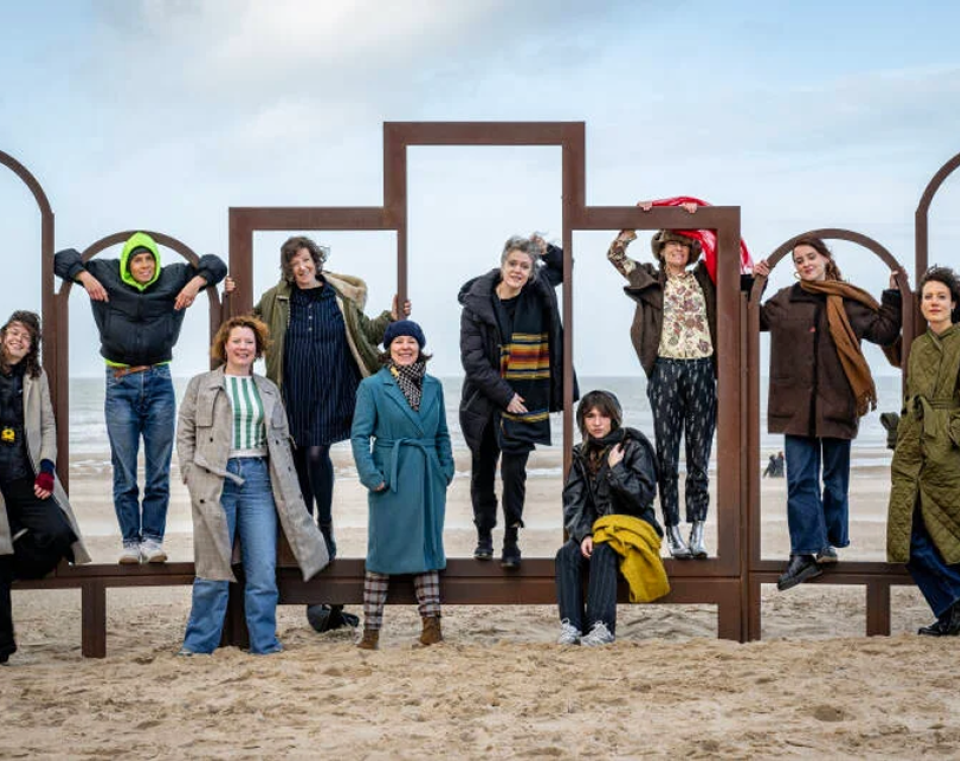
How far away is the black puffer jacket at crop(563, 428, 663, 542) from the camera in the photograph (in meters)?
6.60

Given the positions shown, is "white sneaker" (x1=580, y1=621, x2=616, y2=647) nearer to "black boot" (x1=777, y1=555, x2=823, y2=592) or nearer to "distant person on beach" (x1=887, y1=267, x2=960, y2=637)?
"black boot" (x1=777, y1=555, x2=823, y2=592)

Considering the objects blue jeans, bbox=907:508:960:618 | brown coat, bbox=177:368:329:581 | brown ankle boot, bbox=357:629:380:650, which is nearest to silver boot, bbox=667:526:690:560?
blue jeans, bbox=907:508:960:618

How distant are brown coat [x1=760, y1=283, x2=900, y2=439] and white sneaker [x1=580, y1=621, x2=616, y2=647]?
4.58ft

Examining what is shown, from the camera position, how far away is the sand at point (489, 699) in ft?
16.3

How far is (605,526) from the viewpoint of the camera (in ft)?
21.7

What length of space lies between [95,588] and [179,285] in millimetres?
1698

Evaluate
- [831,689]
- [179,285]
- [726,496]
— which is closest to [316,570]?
[179,285]

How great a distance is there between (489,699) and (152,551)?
7.37 ft

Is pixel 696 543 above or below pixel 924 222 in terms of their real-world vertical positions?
below

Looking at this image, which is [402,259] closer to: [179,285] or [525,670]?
[179,285]

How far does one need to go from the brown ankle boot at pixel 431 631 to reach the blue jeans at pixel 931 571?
253 centimetres

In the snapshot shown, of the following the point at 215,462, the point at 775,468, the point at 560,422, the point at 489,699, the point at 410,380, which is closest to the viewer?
the point at 489,699

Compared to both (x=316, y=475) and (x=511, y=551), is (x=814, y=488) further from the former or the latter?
(x=316, y=475)

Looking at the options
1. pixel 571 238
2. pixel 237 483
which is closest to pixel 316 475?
pixel 237 483
